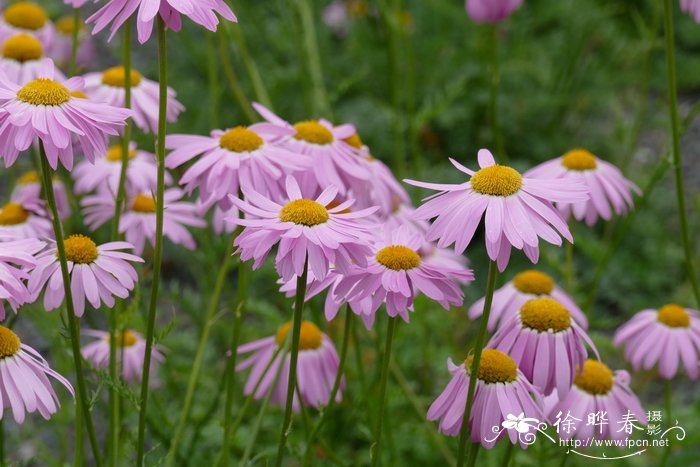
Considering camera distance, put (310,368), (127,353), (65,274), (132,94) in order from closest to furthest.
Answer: (65,274), (310,368), (132,94), (127,353)

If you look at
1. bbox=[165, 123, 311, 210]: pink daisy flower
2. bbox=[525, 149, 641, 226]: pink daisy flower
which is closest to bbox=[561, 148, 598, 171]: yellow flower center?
bbox=[525, 149, 641, 226]: pink daisy flower

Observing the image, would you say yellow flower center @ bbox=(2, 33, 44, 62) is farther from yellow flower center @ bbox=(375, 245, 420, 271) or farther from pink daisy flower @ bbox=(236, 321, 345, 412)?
yellow flower center @ bbox=(375, 245, 420, 271)

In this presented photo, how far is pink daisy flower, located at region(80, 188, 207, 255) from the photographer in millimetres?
1339

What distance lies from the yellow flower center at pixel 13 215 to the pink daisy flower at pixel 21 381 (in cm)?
38

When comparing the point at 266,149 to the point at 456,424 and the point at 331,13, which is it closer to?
the point at 456,424

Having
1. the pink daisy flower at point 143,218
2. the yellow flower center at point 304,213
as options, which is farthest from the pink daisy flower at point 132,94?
the yellow flower center at point 304,213

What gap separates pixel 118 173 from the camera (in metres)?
1.46

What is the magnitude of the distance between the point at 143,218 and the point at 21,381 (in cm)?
60

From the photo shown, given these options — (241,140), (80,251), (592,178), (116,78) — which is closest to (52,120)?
(80,251)

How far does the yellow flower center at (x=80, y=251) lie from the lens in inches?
36.5

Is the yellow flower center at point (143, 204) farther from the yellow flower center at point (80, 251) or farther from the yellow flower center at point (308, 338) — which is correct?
the yellow flower center at point (80, 251)

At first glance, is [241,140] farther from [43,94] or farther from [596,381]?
[596,381]

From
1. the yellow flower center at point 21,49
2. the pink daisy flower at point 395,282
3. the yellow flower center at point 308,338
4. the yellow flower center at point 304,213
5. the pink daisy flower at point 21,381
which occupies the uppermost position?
the yellow flower center at point 21,49

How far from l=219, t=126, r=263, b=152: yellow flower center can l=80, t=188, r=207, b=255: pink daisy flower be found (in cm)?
27
